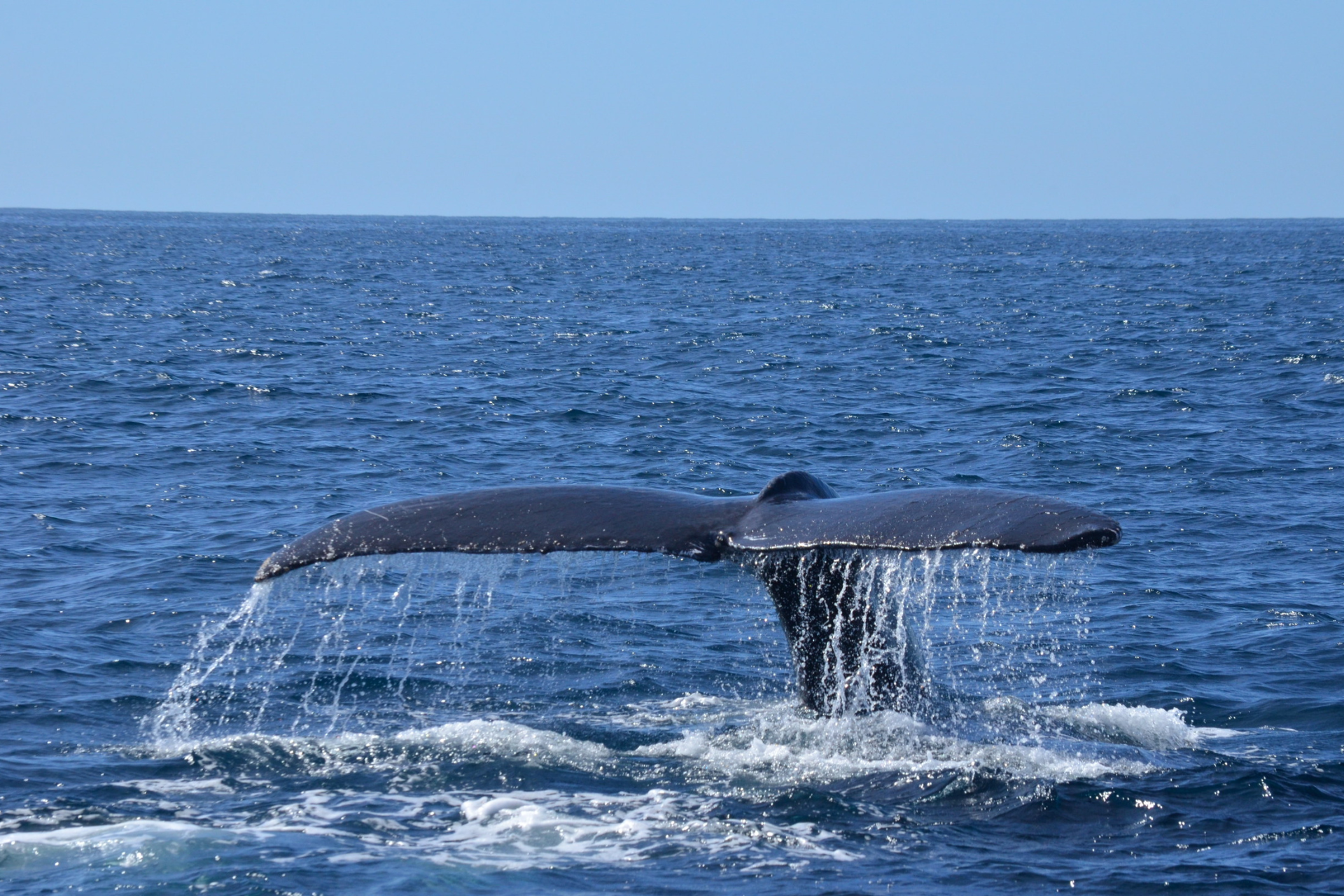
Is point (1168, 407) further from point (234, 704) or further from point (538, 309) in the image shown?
point (538, 309)

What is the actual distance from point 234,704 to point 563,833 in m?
2.99

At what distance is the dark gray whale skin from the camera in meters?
4.78

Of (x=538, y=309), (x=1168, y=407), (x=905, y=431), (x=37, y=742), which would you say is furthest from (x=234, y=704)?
(x=538, y=309)

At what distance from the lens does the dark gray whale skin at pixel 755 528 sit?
478cm

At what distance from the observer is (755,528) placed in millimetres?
5523

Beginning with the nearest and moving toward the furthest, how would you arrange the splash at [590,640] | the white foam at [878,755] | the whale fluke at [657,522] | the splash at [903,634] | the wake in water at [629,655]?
1. the whale fluke at [657,522]
2. the splash at [903,634]
3. the splash at [590,640]
4. the white foam at [878,755]
5. the wake in water at [629,655]

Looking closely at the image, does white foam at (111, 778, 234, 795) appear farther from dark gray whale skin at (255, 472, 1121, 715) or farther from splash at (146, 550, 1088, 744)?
dark gray whale skin at (255, 472, 1121, 715)

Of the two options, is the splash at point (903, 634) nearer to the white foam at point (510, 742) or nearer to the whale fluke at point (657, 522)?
the whale fluke at point (657, 522)

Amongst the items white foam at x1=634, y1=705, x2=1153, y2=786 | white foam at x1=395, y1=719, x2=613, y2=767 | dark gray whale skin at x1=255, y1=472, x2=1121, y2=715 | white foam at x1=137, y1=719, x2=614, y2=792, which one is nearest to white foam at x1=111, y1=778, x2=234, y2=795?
white foam at x1=137, y1=719, x2=614, y2=792

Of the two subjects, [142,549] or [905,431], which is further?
[905,431]

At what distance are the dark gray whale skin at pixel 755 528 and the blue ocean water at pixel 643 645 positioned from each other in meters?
0.22

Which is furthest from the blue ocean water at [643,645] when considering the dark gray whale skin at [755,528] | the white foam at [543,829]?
the dark gray whale skin at [755,528]

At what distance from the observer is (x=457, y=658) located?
31.4ft

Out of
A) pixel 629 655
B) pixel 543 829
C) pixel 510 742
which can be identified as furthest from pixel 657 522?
pixel 629 655
